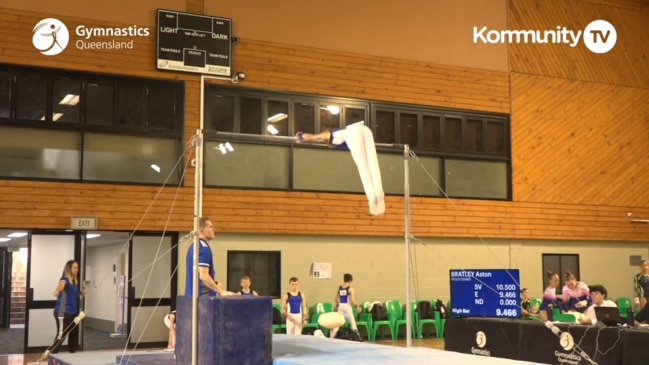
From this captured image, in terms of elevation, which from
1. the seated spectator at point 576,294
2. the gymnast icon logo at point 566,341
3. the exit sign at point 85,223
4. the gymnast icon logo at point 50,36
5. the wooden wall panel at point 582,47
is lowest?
the gymnast icon logo at point 566,341

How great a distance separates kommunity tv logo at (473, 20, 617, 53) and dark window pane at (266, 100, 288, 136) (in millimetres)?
6184

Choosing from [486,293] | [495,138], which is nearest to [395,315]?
[486,293]

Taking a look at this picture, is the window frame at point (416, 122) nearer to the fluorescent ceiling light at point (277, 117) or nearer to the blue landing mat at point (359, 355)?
the fluorescent ceiling light at point (277, 117)

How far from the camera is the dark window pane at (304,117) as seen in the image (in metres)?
18.3

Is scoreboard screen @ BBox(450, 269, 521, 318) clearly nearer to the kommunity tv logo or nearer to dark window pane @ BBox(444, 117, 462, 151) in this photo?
dark window pane @ BBox(444, 117, 462, 151)

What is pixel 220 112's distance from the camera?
1745 cm

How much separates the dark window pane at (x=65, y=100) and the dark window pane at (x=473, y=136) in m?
10.3

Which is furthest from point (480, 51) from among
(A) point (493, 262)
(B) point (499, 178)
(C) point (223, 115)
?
(C) point (223, 115)

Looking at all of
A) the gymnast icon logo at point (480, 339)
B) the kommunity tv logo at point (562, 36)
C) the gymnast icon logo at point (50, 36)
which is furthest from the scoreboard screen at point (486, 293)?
the gymnast icon logo at point (50, 36)

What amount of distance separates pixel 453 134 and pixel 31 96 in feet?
35.6

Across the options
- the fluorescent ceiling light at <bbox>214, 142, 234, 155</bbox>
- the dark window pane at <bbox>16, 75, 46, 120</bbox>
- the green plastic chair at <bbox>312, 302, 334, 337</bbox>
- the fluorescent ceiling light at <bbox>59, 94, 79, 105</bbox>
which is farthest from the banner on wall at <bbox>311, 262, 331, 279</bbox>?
the dark window pane at <bbox>16, 75, 46, 120</bbox>

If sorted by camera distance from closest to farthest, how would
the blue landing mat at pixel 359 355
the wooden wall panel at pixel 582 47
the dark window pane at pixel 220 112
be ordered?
the blue landing mat at pixel 359 355, the dark window pane at pixel 220 112, the wooden wall panel at pixel 582 47

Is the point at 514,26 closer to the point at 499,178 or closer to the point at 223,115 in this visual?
the point at 499,178

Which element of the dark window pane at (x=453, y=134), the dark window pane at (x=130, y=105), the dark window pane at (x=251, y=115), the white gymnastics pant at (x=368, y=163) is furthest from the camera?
the dark window pane at (x=453, y=134)
